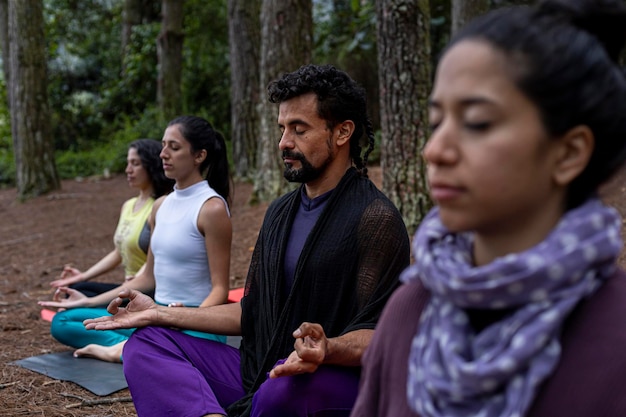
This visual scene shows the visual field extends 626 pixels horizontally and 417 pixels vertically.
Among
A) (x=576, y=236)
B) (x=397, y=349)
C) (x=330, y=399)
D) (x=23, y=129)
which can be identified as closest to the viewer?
(x=576, y=236)

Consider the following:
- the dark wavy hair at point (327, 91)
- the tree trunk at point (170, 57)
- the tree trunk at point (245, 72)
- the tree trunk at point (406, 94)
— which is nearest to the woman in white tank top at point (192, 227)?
the dark wavy hair at point (327, 91)

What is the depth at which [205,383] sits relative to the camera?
121 inches

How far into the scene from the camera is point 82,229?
36.0ft

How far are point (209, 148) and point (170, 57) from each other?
39.8ft

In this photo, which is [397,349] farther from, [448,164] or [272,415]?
[272,415]

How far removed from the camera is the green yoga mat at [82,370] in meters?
4.27

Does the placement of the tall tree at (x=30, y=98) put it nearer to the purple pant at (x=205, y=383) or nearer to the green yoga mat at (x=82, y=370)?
the green yoga mat at (x=82, y=370)

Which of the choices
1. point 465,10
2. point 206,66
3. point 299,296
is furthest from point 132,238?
point 206,66

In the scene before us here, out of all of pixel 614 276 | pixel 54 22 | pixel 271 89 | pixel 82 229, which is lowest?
pixel 82 229

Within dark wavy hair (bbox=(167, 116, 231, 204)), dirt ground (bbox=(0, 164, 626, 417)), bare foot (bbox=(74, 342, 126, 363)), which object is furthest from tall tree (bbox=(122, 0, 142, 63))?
dark wavy hair (bbox=(167, 116, 231, 204))

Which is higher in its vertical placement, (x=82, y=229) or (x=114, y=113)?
(x=114, y=113)

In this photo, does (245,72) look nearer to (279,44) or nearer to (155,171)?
(279,44)

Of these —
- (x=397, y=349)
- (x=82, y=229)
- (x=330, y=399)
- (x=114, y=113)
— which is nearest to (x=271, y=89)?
(x=330, y=399)

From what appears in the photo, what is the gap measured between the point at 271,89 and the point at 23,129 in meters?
11.4
